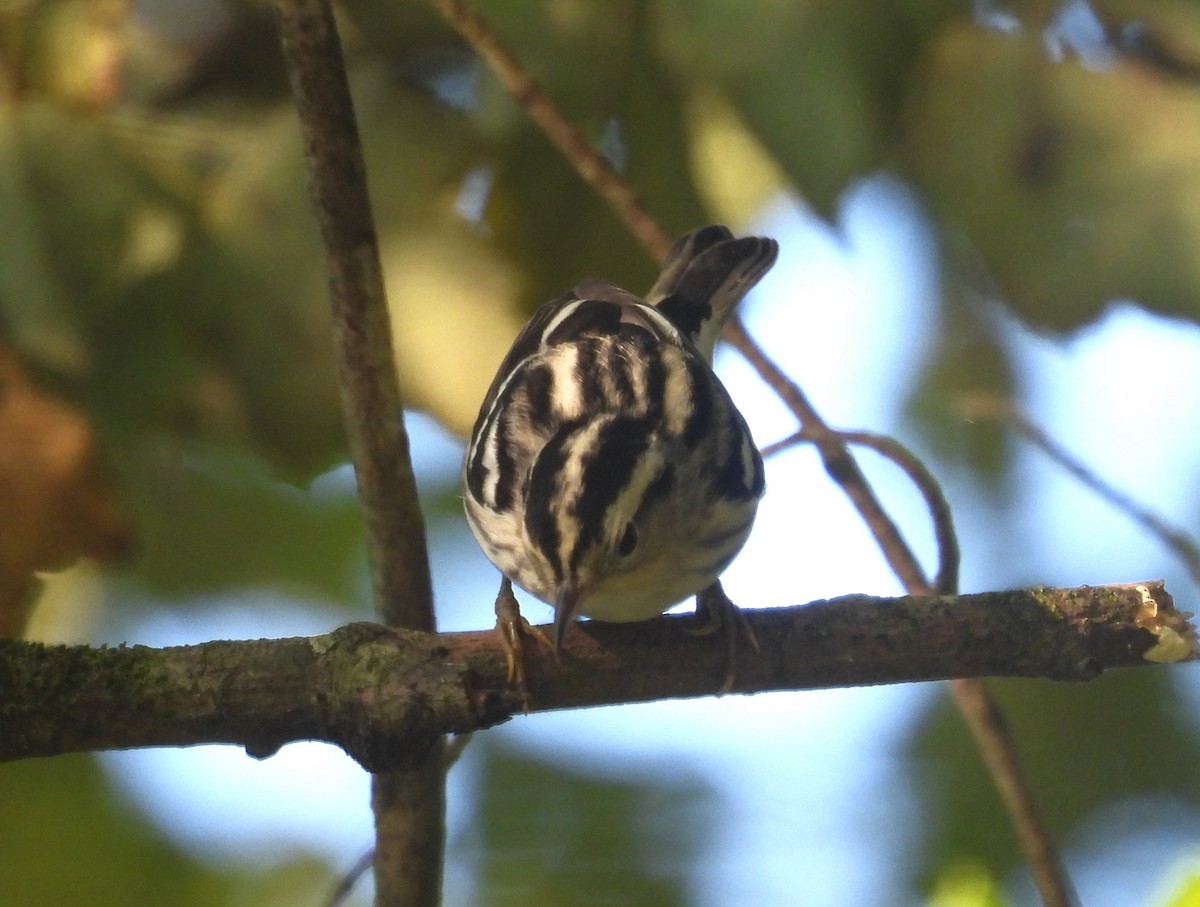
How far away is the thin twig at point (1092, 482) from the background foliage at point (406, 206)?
0.46 feet

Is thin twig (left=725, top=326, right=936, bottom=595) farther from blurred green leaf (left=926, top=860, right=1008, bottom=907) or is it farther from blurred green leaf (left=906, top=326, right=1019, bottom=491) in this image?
blurred green leaf (left=926, top=860, right=1008, bottom=907)

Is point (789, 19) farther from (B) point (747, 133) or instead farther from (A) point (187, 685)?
(A) point (187, 685)

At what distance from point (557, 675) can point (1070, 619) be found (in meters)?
0.37

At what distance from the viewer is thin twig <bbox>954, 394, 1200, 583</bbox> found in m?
1.16

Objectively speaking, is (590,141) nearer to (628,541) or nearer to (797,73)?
(797,73)

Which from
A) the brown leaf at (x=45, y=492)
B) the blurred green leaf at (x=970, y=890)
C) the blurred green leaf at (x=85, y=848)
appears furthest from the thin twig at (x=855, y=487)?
the blurred green leaf at (x=85, y=848)

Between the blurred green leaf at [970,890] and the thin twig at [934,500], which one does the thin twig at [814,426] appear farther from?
the blurred green leaf at [970,890]

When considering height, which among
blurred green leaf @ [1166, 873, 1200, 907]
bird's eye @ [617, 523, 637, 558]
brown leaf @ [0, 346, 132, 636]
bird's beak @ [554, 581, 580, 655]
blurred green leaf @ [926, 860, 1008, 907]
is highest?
brown leaf @ [0, 346, 132, 636]

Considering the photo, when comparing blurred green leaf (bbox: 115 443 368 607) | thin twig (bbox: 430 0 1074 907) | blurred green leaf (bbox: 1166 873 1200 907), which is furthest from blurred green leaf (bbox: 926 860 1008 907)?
blurred green leaf (bbox: 115 443 368 607)

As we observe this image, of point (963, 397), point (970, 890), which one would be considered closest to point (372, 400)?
point (970, 890)

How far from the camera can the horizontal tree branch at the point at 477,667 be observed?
0.79m

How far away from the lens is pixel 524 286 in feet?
4.09

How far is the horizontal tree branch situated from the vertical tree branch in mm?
81

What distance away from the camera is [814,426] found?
1197 mm
